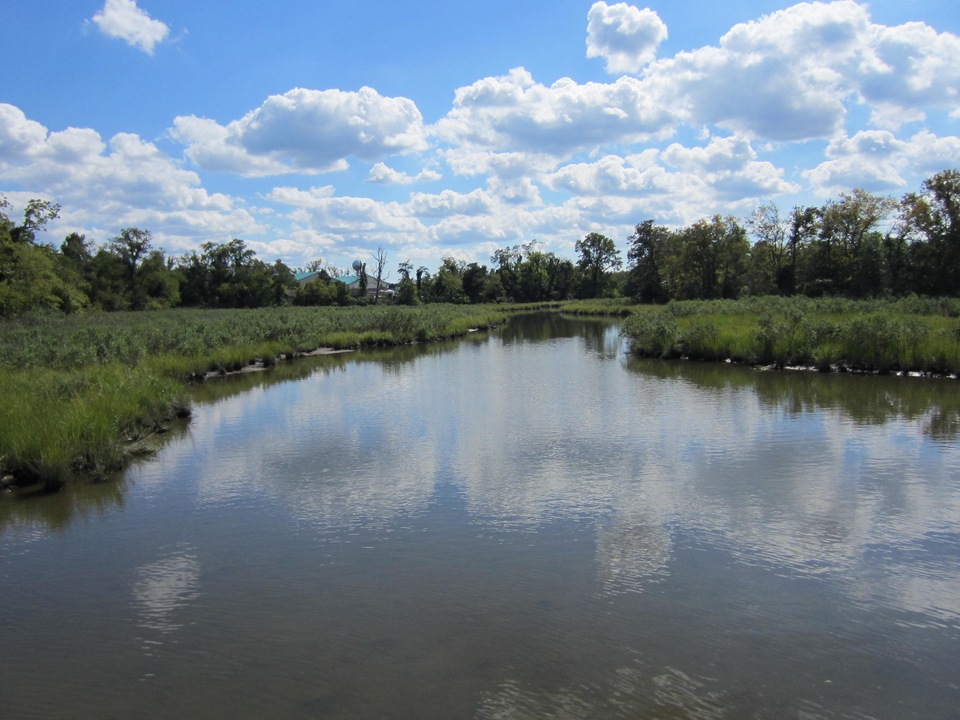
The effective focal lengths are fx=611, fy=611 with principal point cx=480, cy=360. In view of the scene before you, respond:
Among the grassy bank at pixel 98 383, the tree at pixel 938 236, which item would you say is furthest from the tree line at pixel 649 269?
the grassy bank at pixel 98 383

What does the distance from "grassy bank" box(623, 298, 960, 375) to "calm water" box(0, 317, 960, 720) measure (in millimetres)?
7767

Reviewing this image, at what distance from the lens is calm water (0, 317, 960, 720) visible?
461 cm

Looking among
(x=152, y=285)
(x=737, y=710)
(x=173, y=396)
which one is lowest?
(x=737, y=710)

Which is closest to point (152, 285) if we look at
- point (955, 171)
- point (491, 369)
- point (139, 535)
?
point (491, 369)

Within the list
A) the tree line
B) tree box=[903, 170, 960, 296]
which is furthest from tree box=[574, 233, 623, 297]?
tree box=[903, 170, 960, 296]

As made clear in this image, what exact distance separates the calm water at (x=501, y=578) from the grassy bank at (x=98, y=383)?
785 millimetres

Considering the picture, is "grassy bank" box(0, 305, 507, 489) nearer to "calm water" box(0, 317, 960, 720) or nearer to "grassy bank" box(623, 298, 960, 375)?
"calm water" box(0, 317, 960, 720)

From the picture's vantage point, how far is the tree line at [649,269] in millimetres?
42406

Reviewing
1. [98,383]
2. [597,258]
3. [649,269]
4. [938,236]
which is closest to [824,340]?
[98,383]

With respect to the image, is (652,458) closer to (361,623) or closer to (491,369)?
(361,623)

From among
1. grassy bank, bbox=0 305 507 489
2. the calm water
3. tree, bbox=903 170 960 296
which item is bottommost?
the calm water

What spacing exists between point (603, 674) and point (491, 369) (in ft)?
62.7

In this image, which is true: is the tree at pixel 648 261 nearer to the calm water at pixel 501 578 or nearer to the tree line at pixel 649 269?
the tree line at pixel 649 269

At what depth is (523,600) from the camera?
5.84 metres
